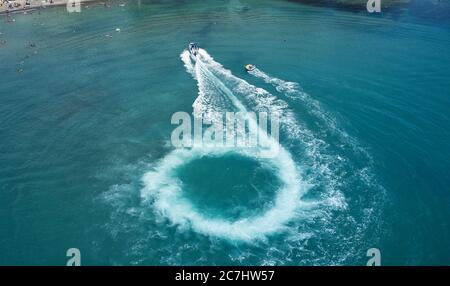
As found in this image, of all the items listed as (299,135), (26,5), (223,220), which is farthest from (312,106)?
(26,5)

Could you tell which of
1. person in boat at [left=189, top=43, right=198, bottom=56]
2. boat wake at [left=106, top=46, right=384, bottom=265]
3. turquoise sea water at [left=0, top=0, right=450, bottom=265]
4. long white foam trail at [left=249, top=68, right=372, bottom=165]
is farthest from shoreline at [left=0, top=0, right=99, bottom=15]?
boat wake at [left=106, top=46, right=384, bottom=265]

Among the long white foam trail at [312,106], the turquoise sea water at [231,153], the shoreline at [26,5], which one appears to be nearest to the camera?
the turquoise sea water at [231,153]

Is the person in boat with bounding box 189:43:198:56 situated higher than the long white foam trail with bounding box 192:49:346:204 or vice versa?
the person in boat with bounding box 189:43:198:56

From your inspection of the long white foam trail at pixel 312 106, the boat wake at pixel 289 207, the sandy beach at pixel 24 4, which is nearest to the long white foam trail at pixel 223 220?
the boat wake at pixel 289 207

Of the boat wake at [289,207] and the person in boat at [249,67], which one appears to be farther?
the person in boat at [249,67]

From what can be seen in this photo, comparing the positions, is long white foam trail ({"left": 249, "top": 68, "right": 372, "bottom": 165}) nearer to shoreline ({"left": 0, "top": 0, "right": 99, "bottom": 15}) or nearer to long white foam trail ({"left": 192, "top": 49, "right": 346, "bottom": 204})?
long white foam trail ({"left": 192, "top": 49, "right": 346, "bottom": 204})

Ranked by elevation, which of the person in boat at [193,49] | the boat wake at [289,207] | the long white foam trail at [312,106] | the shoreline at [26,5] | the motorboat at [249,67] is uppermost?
the shoreline at [26,5]

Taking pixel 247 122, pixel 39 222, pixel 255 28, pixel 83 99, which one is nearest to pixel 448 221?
pixel 247 122

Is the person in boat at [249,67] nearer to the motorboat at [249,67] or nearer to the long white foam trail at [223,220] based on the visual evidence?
the motorboat at [249,67]

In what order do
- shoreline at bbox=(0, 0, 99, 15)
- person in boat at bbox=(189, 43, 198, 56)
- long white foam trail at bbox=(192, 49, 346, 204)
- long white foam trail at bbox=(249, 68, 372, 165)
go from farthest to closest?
1. shoreline at bbox=(0, 0, 99, 15)
2. person in boat at bbox=(189, 43, 198, 56)
3. long white foam trail at bbox=(249, 68, 372, 165)
4. long white foam trail at bbox=(192, 49, 346, 204)
